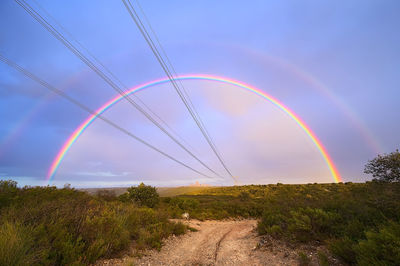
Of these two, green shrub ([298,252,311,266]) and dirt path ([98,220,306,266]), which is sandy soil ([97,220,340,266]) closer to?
dirt path ([98,220,306,266])

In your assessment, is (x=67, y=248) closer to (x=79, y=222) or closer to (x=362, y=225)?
(x=79, y=222)

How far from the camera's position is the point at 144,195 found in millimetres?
22953

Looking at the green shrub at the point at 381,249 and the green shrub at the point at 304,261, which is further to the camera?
the green shrub at the point at 304,261

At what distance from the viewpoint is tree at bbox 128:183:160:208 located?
22.1m

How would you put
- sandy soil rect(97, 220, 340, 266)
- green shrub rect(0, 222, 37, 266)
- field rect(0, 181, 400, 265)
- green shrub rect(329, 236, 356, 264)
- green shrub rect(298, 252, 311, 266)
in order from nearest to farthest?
1. green shrub rect(0, 222, 37, 266)
2. field rect(0, 181, 400, 265)
3. green shrub rect(329, 236, 356, 264)
4. green shrub rect(298, 252, 311, 266)
5. sandy soil rect(97, 220, 340, 266)

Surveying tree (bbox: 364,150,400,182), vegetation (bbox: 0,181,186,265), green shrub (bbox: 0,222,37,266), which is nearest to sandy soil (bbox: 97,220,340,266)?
vegetation (bbox: 0,181,186,265)

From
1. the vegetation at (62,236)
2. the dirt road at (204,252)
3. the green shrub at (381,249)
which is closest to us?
the green shrub at (381,249)

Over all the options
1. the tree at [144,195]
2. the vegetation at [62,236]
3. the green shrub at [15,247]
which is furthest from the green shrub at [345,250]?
the tree at [144,195]

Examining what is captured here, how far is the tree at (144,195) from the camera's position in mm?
22141

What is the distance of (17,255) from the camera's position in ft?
15.6

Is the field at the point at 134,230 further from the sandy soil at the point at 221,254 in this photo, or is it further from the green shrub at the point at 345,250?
the sandy soil at the point at 221,254

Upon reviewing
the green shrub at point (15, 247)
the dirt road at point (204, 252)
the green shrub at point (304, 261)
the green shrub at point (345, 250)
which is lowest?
the dirt road at point (204, 252)

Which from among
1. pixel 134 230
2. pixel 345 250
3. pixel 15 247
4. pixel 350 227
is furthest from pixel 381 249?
pixel 134 230

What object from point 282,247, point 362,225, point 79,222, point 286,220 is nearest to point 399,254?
point 362,225
